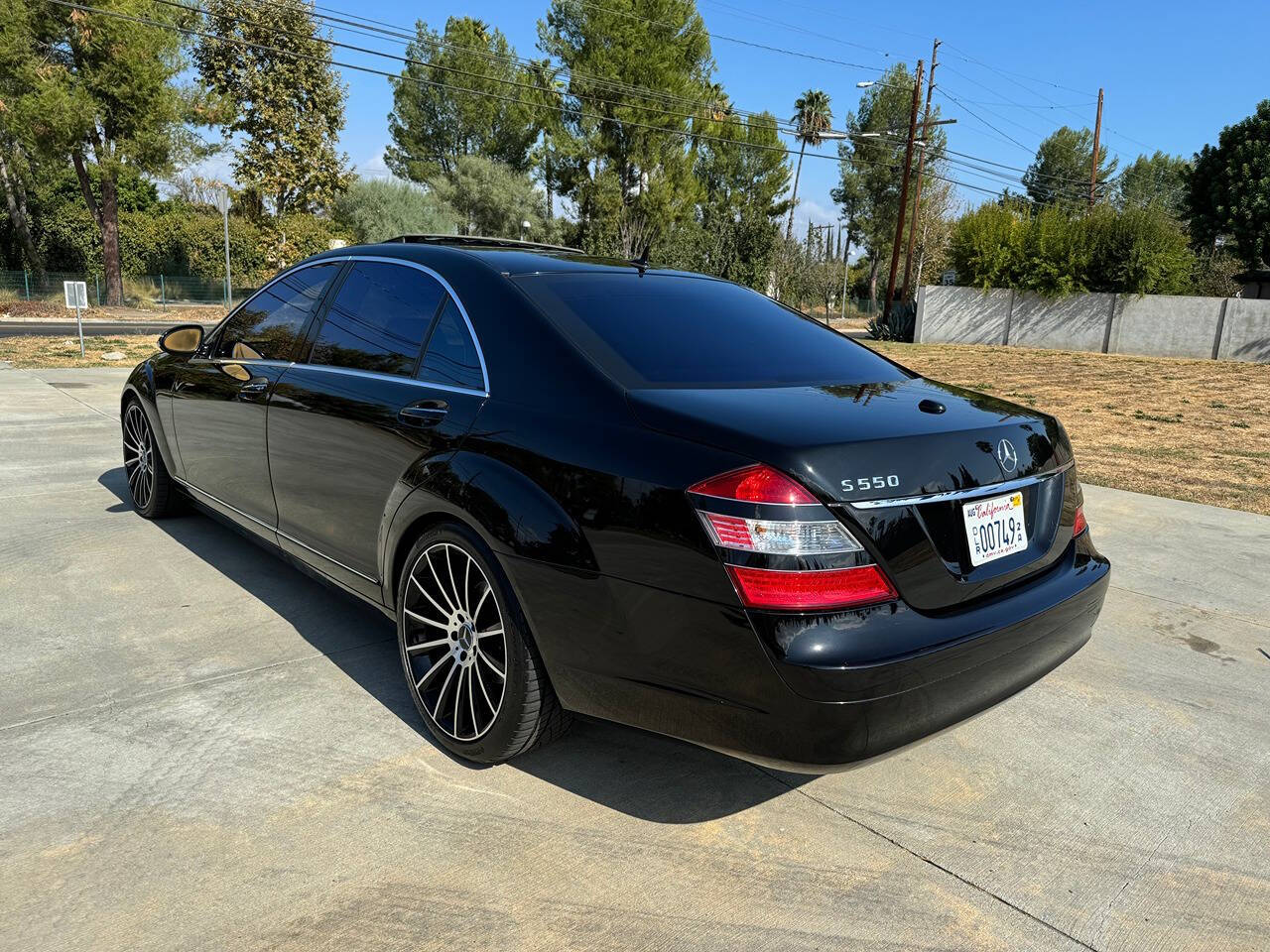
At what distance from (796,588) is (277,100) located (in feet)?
111

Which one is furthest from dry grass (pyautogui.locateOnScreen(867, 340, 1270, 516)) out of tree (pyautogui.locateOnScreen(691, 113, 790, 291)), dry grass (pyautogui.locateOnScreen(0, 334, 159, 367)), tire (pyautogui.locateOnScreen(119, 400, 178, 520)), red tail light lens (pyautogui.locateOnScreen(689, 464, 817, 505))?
tree (pyautogui.locateOnScreen(691, 113, 790, 291))

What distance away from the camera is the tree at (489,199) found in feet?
145

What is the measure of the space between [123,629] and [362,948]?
2295mm

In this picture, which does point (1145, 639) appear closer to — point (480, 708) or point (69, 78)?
point (480, 708)

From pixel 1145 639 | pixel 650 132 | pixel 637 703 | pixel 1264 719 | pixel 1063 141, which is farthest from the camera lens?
pixel 1063 141

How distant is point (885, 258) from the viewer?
65812mm

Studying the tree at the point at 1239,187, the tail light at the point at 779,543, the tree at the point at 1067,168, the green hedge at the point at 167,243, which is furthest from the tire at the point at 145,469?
the tree at the point at 1067,168

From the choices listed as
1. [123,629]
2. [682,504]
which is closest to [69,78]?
[123,629]

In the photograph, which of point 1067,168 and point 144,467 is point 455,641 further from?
point 1067,168

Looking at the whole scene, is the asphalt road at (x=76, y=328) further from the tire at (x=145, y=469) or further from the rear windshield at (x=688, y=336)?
the rear windshield at (x=688, y=336)

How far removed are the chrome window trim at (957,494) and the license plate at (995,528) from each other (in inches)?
0.9

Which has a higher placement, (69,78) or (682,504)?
(69,78)

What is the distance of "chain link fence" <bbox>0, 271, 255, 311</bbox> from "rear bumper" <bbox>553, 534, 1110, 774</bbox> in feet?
117

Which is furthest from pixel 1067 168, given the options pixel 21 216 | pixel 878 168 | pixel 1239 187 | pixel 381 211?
pixel 21 216
